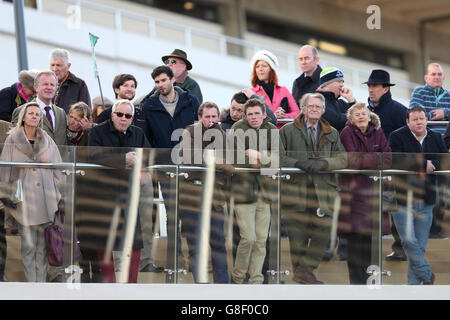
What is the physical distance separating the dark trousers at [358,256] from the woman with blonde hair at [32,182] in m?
2.60

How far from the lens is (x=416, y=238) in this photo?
9102mm

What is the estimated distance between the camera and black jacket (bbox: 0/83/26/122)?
962cm

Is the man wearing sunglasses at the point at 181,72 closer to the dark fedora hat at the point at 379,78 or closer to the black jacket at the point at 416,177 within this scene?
the dark fedora hat at the point at 379,78

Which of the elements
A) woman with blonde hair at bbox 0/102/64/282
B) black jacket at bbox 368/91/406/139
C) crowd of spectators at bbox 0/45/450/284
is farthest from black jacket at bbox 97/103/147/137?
black jacket at bbox 368/91/406/139

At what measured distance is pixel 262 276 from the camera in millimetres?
8992

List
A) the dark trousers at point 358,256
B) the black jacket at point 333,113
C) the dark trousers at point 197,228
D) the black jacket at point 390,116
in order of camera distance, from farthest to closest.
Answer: the black jacket at point 390,116 < the black jacket at point 333,113 < the dark trousers at point 358,256 < the dark trousers at point 197,228

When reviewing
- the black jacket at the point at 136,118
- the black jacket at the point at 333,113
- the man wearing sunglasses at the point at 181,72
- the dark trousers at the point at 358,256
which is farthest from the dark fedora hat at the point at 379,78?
the black jacket at the point at 136,118

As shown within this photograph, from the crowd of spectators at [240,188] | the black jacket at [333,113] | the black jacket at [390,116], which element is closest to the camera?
the crowd of spectators at [240,188]

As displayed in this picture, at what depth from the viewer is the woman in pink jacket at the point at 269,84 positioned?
10.4 meters

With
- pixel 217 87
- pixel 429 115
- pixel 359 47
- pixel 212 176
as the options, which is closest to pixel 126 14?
pixel 217 87

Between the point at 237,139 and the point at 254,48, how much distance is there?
17.9m
